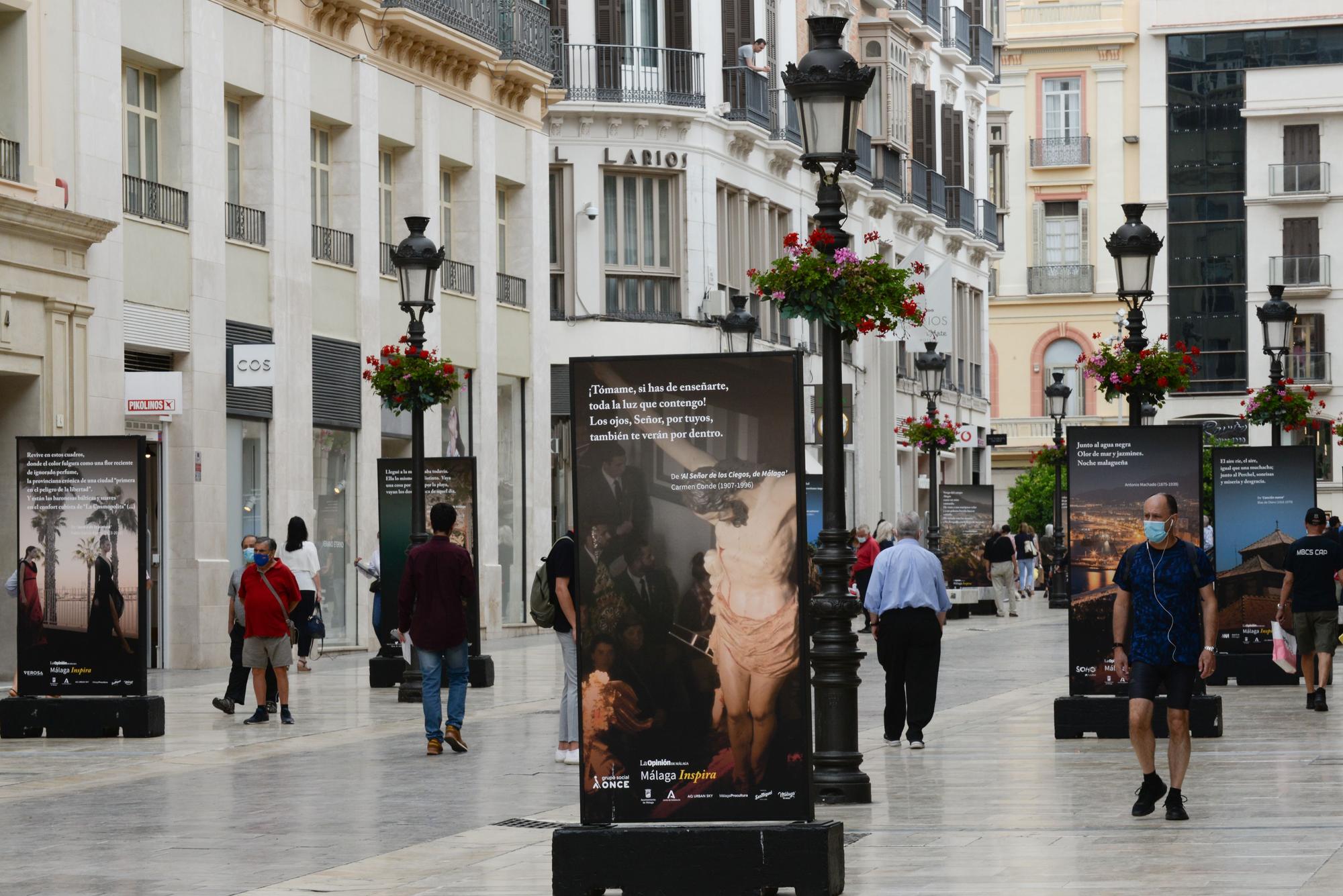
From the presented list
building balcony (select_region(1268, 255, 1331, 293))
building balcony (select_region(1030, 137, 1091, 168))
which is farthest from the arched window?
building balcony (select_region(1268, 255, 1331, 293))

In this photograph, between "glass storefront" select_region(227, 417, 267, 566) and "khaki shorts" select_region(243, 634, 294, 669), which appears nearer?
"khaki shorts" select_region(243, 634, 294, 669)

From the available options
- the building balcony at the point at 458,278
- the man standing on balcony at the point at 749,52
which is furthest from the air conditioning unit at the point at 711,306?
the building balcony at the point at 458,278

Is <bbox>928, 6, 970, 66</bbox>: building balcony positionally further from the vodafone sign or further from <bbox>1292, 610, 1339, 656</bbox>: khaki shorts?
<bbox>1292, 610, 1339, 656</bbox>: khaki shorts

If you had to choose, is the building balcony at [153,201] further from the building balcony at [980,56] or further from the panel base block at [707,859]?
the building balcony at [980,56]

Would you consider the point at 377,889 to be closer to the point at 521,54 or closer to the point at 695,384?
the point at 695,384

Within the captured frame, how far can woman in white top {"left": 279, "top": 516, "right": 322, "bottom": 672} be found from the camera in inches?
1100

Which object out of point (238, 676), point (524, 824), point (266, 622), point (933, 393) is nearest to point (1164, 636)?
point (524, 824)

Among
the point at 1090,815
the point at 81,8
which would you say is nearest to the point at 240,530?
the point at 81,8

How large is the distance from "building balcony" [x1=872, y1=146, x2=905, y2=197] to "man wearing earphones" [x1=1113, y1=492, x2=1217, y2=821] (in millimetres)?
41435

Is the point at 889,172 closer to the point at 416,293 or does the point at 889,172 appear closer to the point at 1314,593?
the point at 416,293

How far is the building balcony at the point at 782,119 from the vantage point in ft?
158

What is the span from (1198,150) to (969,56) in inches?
749

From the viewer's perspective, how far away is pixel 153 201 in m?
28.2

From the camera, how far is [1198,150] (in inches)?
3162
